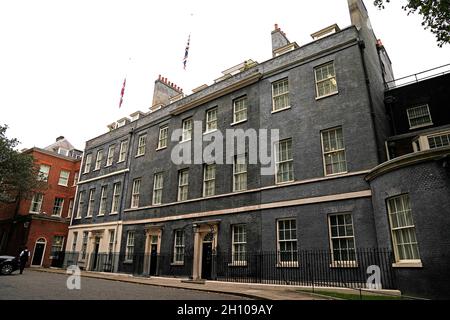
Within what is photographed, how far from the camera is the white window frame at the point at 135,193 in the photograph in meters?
24.2

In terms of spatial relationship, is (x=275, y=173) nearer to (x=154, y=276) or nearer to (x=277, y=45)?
(x=277, y=45)

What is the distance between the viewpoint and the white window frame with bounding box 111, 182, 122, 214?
83.8 ft

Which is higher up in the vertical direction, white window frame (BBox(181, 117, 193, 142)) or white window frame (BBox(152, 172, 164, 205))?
white window frame (BBox(181, 117, 193, 142))

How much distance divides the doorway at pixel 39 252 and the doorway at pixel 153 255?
15754mm

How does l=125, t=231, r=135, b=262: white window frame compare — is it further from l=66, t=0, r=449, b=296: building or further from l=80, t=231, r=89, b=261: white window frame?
l=80, t=231, r=89, b=261: white window frame

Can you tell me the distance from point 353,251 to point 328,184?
307 cm

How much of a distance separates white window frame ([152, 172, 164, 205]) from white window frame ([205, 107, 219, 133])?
5282 mm

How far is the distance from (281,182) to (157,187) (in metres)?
10.7

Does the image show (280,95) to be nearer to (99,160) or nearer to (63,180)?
(99,160)

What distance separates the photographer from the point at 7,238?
3206 cm

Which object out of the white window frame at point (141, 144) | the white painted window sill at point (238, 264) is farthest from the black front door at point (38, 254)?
the white painted window sill at point (238, 264)

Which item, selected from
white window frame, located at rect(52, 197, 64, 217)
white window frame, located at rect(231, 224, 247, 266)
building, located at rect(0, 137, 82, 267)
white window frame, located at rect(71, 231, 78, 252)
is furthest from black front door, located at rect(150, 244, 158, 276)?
white window frame, located at rect(52, 197, 64, 217)
